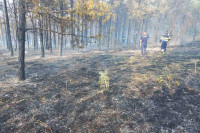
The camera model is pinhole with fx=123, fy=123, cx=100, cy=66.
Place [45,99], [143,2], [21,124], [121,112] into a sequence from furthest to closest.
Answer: [143,2] < [45,99] < [121,112] < [21,124]

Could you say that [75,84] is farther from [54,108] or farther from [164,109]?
[164,109]

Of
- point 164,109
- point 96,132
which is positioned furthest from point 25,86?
point 164,109

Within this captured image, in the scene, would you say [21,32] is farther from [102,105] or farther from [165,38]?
[165,38]

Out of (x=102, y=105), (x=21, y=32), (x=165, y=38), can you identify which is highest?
(x=165, y=38)

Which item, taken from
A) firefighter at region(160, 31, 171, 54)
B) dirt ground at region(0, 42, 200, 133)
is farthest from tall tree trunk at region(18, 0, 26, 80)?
firefighter at region(160, 31, 171, 54)

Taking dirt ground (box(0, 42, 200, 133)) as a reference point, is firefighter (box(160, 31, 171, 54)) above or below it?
above

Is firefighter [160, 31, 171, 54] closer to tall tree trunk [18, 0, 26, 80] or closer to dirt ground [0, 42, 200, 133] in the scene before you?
dirt ground [0, 42, 200, 133]

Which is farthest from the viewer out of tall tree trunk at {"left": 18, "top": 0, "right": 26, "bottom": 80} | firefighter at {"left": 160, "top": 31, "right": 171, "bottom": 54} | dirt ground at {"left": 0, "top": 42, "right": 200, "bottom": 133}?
firefighter at {"left": 160, "top": 31, "right": 171, "bottom": 54}

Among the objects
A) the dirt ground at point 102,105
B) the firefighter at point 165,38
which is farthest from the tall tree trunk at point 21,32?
the firefighter at point 165,38

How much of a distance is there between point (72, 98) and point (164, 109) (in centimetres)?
396

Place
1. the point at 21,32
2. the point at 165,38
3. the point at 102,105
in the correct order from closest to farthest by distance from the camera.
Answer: the point at 102,105 < the point at 21,32 < the point at 165,38

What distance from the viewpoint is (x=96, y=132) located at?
3.85 m

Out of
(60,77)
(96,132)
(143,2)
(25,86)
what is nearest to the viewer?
(96,132)

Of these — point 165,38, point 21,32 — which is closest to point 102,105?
point 21,32
